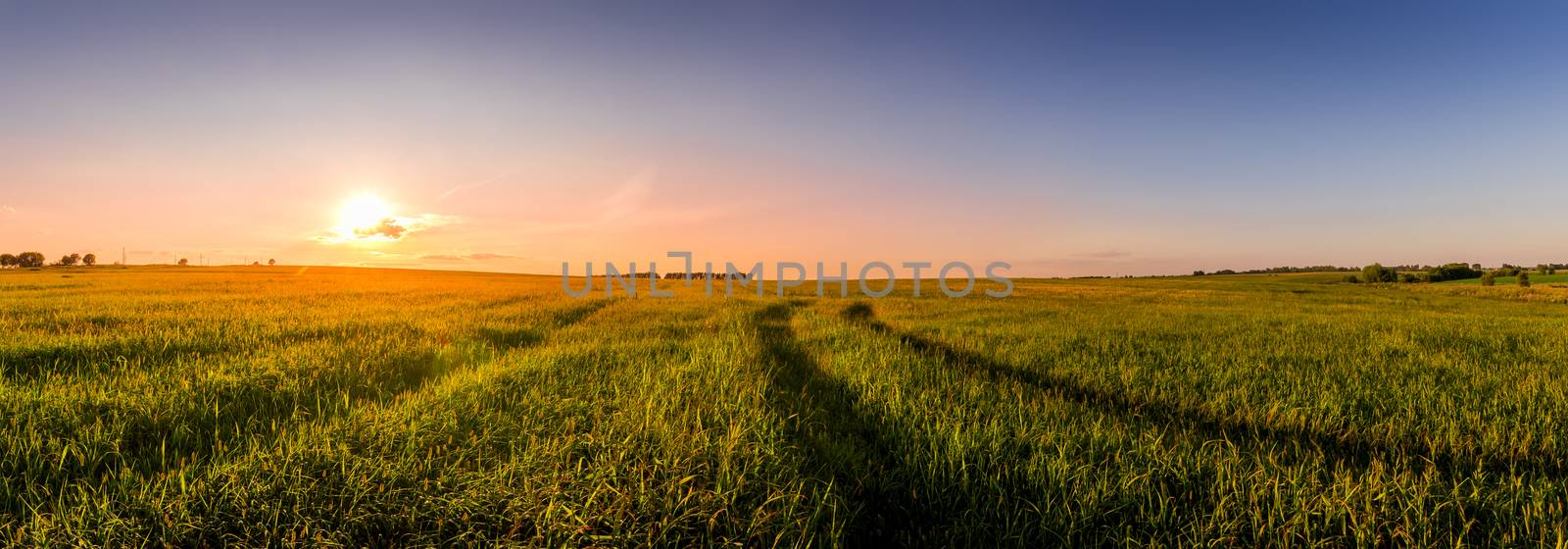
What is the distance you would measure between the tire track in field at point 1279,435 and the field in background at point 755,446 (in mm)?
35

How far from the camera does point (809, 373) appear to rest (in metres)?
6.34

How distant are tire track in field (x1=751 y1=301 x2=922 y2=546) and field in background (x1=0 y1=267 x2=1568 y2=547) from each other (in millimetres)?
22

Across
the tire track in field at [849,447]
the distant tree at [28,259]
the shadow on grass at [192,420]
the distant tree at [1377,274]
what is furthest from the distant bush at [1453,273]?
the distant tree at [28,259]

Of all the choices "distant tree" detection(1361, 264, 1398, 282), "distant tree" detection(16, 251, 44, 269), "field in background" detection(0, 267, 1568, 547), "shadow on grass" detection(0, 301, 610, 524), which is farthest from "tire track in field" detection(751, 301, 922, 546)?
"distant tree" detection(16, 251, 44, 269)

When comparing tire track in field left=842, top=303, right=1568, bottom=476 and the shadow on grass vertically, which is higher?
the shadow on grass

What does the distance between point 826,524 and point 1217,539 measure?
1.83 meters

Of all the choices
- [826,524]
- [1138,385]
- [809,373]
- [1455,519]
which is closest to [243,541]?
[826,524]

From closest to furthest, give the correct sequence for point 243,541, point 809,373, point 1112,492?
point 243,541, point 1112,492, point 809,373

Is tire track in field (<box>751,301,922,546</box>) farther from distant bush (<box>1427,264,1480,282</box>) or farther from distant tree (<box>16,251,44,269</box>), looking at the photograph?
distant tree (<box>16,251,44,269</box>)

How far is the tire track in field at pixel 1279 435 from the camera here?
11.9 feet

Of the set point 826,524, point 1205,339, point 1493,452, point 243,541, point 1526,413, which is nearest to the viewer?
point 243,541

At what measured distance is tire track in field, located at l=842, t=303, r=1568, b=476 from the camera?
3.62m

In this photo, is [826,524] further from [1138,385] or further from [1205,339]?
[1205,339]

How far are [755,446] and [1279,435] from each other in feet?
15.1
